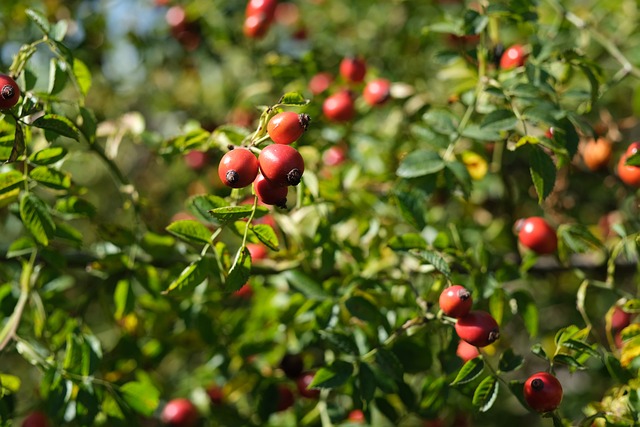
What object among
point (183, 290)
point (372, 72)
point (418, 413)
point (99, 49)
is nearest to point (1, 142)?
point (183, 290)

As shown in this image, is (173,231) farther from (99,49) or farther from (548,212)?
(99,49)

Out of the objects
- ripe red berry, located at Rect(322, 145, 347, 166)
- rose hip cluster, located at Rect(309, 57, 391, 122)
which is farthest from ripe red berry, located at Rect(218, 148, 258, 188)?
ripe red berry, located at Rect(322, 145, 347, 166)

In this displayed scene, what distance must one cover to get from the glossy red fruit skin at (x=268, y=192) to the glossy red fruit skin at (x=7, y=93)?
0.62 metres

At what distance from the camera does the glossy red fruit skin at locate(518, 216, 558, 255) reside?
91.4 inches

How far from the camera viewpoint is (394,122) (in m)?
3.09

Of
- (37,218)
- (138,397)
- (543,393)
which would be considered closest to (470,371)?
(543,393)

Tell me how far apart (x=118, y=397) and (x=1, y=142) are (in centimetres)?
94

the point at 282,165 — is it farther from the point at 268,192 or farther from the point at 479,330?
the point at 479,330

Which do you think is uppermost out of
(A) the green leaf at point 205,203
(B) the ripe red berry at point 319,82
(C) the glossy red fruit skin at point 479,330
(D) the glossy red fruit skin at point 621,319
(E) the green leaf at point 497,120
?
(A) the green leaf at point 205,203

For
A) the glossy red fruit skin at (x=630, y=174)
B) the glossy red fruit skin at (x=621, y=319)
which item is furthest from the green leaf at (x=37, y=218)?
the glossy red fruit skin at (x=621, y=319)

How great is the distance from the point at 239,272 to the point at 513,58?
1449 mm

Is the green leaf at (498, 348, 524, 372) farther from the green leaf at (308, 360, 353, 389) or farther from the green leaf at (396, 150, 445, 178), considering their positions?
the green leaf at (396, 150, 445, 178)

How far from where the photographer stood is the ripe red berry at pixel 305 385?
2.50 meters

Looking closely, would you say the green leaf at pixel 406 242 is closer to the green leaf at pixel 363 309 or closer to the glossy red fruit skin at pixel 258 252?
the green leaf at pixel 363 309
